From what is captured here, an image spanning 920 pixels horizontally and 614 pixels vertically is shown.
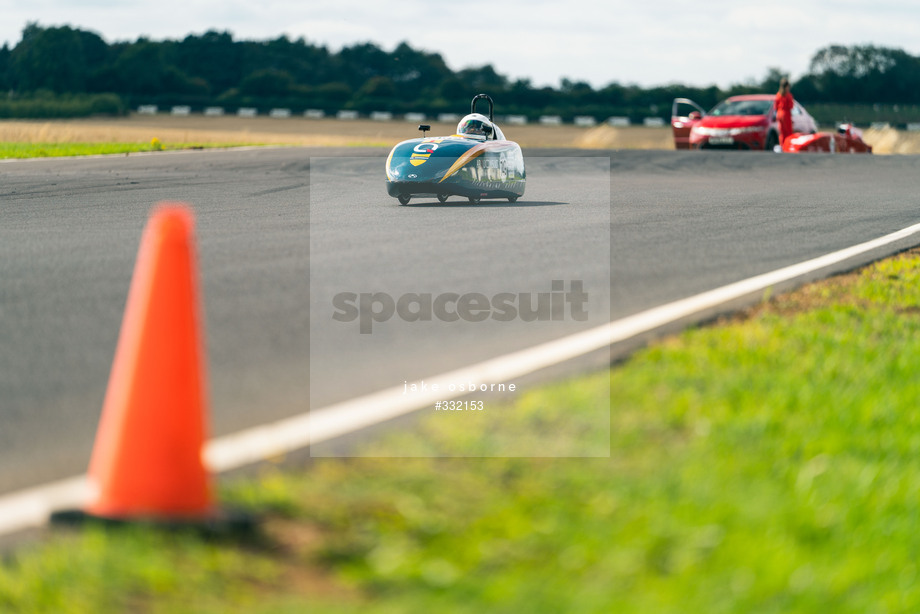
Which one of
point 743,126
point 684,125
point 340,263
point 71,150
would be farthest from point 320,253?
point 684,125

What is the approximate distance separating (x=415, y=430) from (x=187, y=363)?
3.41ft

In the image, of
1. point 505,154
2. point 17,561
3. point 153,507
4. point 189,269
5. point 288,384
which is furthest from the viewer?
point 505,154

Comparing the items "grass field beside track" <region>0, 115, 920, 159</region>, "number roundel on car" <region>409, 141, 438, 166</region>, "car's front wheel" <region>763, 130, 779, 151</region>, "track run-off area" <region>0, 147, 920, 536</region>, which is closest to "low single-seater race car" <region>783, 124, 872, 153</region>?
"car's front wheel" <region>763, 130, 779, 151</region>

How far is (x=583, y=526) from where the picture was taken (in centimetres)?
305

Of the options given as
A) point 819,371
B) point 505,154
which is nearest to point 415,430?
point 819,371

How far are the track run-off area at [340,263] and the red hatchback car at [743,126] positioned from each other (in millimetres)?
5632

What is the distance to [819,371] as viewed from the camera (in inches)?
194

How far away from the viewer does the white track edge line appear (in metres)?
3.18

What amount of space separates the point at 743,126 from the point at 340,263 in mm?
17748

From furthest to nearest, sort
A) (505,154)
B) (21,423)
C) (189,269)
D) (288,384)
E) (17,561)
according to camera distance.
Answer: (505,154) → (288,384) → (21,423) → (189,269) → (17,561)

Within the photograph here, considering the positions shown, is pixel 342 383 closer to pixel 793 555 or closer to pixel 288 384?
pixel 288 384

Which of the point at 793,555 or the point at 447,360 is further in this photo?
the point at 447,360

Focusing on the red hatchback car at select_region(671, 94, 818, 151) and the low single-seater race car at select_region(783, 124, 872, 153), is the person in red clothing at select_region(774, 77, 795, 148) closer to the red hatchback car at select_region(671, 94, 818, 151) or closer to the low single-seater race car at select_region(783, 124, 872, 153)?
the red hatchback car at select_region(671, 94, 818, 151)

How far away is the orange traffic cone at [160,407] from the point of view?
9.83ft
